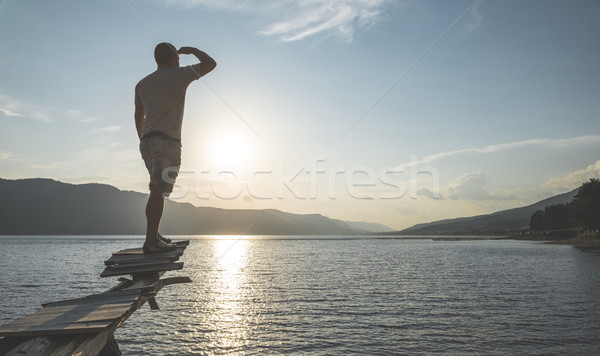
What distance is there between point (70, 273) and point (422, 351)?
62.5 m

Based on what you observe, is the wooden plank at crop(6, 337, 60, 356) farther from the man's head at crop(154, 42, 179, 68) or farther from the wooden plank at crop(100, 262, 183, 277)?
the man's head at crop(154, 42, 179, 68)

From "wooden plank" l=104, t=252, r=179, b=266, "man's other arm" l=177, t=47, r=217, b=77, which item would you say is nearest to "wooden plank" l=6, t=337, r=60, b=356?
"wooden plank" l=104, t=252, r=179, b=266

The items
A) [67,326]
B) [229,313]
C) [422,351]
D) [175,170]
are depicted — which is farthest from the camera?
[229,313]

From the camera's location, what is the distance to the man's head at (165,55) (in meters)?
8.08

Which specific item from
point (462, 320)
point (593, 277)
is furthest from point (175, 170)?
point (593, 277)

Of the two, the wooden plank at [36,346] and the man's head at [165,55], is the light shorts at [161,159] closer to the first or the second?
the man's head at [165,55]

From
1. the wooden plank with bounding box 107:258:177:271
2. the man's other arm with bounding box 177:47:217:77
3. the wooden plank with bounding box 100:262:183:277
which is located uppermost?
the man's other arm with bounding box 177:47:217:77

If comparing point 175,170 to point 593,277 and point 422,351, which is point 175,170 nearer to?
point 422,351

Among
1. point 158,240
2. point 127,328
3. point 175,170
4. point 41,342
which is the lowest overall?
point 127,328

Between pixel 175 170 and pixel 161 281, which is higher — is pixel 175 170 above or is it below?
above

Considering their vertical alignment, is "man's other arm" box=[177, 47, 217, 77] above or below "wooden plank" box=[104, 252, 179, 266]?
above

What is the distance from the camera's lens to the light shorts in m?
7.68

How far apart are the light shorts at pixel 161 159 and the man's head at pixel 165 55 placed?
1649 millimetres

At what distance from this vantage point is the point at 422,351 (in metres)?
21.0
